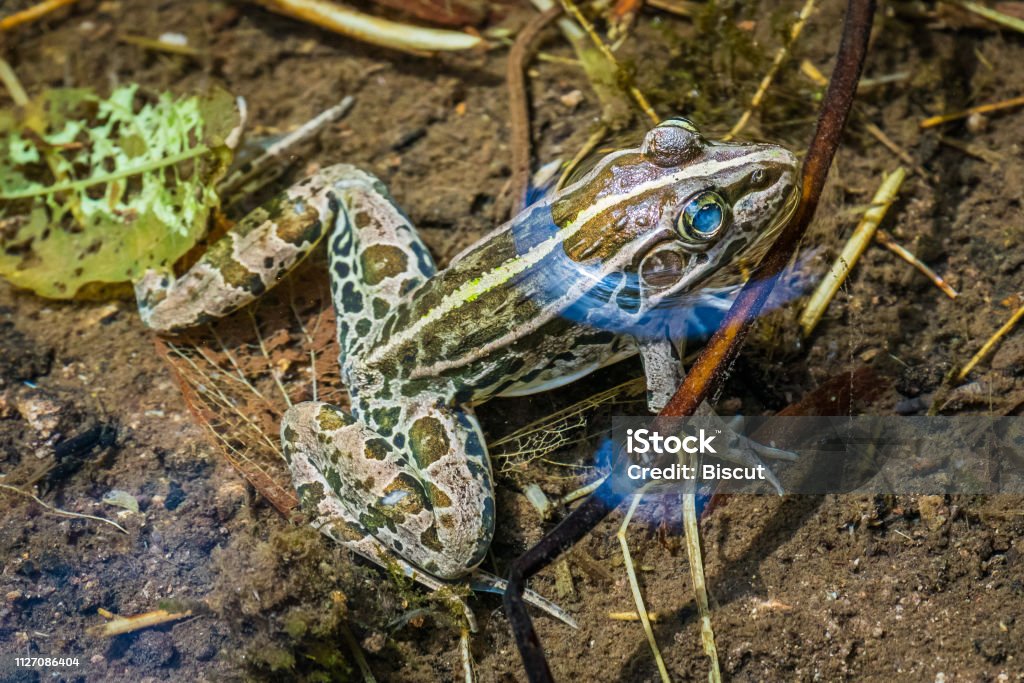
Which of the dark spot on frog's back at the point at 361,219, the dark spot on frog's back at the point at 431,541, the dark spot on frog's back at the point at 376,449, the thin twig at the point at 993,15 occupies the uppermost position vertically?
the thin twig at the point at 993,15

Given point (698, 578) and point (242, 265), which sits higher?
point (242, 265)

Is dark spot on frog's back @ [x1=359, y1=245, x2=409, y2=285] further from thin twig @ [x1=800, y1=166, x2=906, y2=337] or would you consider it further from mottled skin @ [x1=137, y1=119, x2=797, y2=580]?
thin twig @ [x1=800, y1=166, x2=906, y2=337]

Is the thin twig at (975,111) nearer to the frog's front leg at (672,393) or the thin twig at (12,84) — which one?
the frog's front leg at (672,393)

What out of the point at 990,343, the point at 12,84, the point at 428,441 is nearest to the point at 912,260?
the point at 990,343

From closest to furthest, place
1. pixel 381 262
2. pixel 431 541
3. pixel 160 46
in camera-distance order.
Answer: pixel 431 541, pixel 381 262, pixel 160 46

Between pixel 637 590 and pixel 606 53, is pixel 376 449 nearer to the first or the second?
pixel 637 590

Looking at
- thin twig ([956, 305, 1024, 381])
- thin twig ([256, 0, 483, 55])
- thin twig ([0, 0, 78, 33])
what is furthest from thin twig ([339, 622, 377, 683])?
thin twig ([0, 0, 78, 33])

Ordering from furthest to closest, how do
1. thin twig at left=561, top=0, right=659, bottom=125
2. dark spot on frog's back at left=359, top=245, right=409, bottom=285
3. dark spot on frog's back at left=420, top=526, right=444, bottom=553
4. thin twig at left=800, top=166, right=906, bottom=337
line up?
1. thin twig at left=561, top=0, right=659, bottom=125
2. thin twig at left=800, top=166, right=906, bottom=337
3. dark spot on frog's back at left=359, top=245, right=409, bottom=285
4. dark spot on frog's back at left=420, top=526, right=444, bottom=553

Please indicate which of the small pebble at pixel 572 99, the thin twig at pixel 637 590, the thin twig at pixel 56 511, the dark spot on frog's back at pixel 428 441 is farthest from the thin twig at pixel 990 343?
the thin twig at pixel 56 511
